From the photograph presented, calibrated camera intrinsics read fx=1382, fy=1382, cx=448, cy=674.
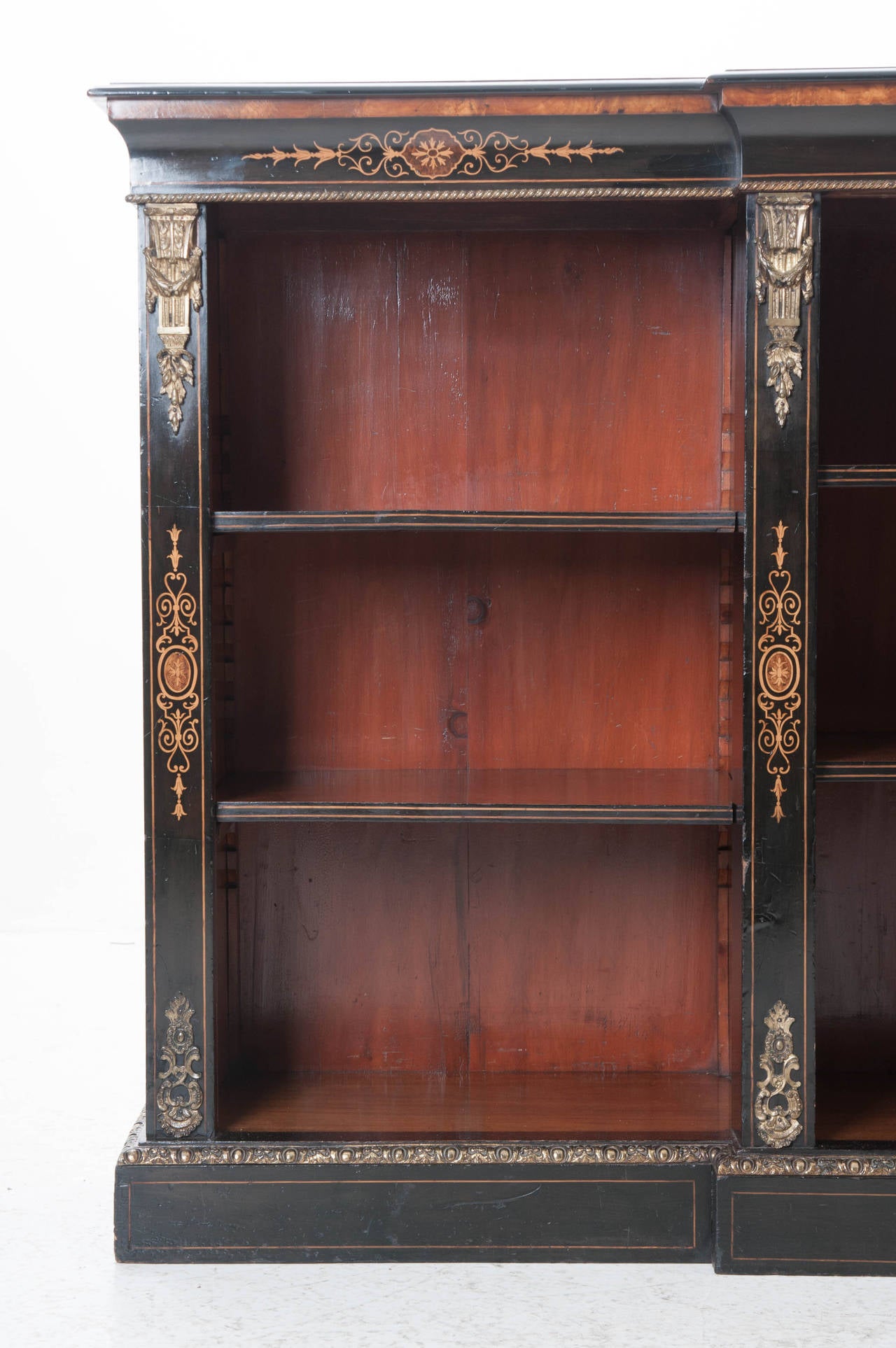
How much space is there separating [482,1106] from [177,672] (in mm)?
1215

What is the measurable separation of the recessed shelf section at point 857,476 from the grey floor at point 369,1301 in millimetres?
1634

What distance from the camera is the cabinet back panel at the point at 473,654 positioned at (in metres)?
3.40

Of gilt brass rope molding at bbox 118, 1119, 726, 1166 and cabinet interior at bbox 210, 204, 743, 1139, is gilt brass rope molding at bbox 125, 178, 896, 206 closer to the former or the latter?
cabinet interior at bbox 210, 204, 743, 1139

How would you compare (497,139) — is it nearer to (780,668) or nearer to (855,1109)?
(780,668)

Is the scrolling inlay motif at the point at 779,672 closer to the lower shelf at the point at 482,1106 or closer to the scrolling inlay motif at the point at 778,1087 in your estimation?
the scrolling inlay motif at the point at 778,1087

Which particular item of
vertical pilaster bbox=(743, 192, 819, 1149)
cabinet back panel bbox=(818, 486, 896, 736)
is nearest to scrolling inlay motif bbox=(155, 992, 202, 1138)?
vertical pilaster bbox=(743, 192, 819, 1149)

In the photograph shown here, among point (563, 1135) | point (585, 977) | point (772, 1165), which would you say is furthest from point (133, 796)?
point (772, 1165)

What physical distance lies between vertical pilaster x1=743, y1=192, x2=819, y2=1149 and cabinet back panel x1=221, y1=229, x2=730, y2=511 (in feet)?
1.72

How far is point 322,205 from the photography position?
3.01 metres

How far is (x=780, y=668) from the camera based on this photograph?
9.36ft

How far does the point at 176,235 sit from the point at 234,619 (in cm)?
95

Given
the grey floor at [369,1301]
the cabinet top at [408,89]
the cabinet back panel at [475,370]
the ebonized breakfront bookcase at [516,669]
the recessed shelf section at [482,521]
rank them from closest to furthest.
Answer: the grey floor at [369,1301], the cabinet top at [408,89], the recessed shelf section at [482,521], the ebonized breakfront bookcase at [516,669], the cabinet back panel at [475,370]

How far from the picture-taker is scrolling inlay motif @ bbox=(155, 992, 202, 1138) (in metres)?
2.91

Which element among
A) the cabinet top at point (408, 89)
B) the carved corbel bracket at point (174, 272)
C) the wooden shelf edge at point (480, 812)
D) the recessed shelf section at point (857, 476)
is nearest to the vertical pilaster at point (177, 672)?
the carved corbel bracket at point (174, 272)
